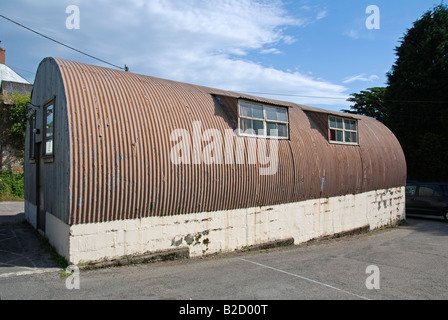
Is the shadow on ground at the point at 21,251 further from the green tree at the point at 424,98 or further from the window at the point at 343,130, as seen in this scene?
the green tree at the point at 424,98

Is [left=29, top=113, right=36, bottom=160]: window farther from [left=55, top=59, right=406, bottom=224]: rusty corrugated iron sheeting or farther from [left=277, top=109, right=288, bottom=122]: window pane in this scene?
[left=277, top=109, right=288, bottom=122]: window pane

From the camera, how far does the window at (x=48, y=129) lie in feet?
28.4

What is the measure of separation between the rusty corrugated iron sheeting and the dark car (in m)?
9.30

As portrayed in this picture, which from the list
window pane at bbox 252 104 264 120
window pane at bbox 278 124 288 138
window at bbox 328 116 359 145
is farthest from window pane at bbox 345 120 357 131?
window pane at bbox 252 104 264 120

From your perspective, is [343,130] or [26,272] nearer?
[26,272]

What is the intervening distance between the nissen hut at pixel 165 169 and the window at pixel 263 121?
0.04 m

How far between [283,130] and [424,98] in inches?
735

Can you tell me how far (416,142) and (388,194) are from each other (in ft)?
35.4

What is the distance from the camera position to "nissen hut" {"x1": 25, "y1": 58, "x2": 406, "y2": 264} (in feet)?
22.9

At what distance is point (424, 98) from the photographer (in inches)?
954

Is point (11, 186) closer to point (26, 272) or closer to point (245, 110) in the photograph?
point (26, 272)

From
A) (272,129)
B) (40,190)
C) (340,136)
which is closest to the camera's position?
(40,190)

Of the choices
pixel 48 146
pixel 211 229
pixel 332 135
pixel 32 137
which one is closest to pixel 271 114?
pixel 332 135
